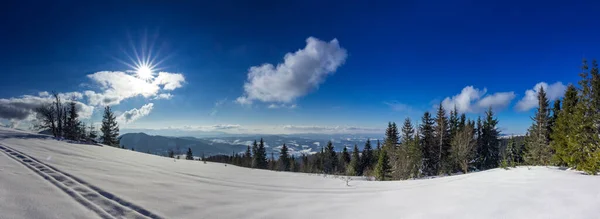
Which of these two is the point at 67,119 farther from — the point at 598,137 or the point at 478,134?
the point at 478,134

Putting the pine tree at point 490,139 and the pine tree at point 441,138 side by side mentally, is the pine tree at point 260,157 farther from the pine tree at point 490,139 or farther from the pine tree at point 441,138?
the pine tree at point 490,139

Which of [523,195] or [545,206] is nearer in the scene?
[545,206]

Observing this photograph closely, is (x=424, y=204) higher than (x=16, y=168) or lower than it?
lower

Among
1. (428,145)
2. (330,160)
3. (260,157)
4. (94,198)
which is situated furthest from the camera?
(330,160)

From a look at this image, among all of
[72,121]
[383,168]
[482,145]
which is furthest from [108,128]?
[482,145]

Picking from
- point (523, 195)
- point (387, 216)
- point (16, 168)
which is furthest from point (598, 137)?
point (16, 168)

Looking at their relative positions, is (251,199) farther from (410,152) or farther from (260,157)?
(260,157)

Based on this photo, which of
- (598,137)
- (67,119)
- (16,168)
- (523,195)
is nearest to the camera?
(523,195)
